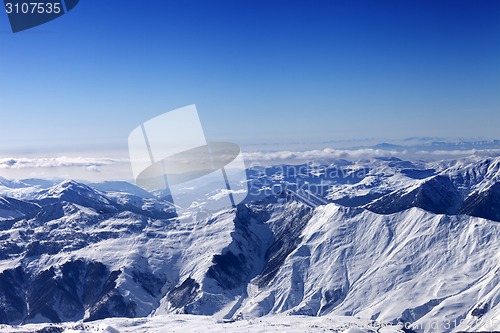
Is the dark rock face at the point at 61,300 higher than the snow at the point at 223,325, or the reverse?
the snow at the point at 223,325

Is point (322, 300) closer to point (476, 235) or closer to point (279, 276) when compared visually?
point (279, 276)
